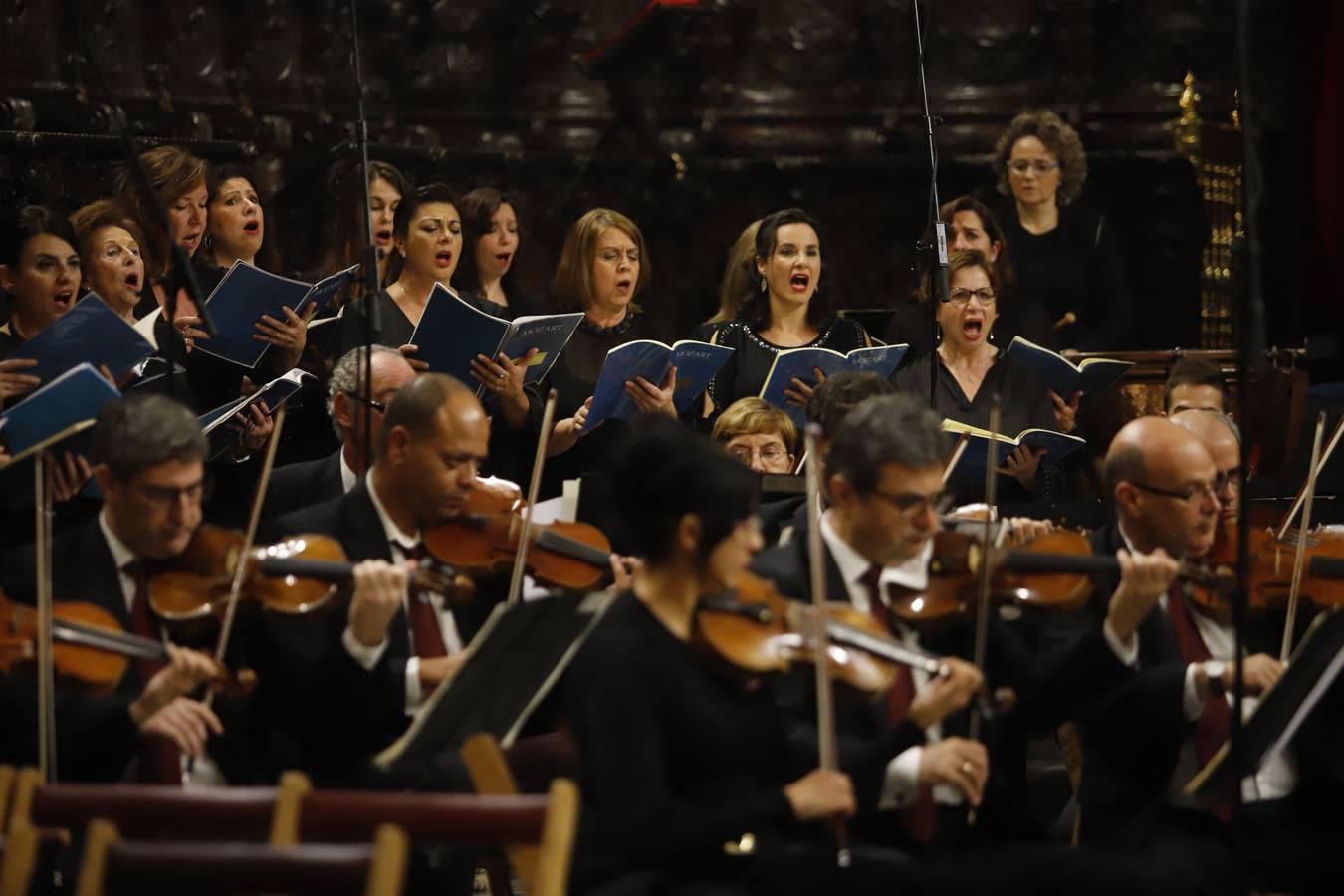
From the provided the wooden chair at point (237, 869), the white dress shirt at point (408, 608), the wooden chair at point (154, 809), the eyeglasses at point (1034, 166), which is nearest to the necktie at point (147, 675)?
the white dress shirt at point (408, 608)

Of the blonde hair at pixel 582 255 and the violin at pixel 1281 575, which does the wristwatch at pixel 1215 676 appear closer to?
the violin at pixel 1281 575

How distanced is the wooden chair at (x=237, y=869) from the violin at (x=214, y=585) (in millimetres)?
1016

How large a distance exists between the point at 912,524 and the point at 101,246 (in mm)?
2577

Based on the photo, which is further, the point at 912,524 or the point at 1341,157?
the point at 1341,157

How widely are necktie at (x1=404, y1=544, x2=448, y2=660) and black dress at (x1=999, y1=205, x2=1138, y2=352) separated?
132 inches

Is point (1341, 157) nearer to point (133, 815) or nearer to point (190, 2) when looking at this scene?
point (190, 2)

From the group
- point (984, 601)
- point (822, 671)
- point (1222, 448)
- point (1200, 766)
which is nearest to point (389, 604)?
point (822, 671)

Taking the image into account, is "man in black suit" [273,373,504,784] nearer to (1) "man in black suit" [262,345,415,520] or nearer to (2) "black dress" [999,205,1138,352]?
(1) "man in black suit" [262,345,415,520]

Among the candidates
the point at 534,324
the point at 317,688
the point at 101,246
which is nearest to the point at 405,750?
the point at 317,688

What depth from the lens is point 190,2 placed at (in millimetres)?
6637

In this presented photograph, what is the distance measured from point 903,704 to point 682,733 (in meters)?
0.61

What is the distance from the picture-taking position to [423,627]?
3.58m

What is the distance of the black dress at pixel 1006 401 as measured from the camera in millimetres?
5305

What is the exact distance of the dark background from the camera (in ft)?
24.9
